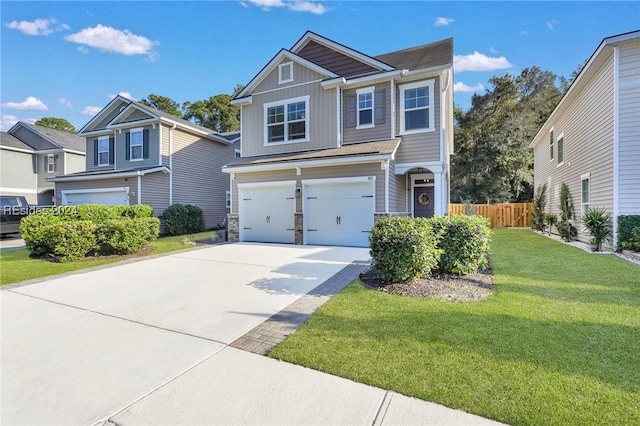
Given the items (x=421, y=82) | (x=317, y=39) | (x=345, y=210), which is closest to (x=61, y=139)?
(x=317, y=39)

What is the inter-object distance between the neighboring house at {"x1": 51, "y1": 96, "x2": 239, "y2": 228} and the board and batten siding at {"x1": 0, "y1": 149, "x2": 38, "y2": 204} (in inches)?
305

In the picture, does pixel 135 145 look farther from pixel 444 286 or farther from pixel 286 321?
pixel 444 286

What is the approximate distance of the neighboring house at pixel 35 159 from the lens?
21.9 m

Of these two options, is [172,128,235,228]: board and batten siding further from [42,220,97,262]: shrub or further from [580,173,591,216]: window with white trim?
[580,173,591,216]: window with white trim

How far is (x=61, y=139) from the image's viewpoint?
23734 millimetres

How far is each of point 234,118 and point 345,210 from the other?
29395mm

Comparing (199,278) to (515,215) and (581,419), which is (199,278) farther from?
(515,215)

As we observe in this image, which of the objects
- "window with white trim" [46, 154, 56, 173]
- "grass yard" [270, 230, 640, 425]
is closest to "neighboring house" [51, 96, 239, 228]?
"window with white trim" [46, 154, 56, 173]

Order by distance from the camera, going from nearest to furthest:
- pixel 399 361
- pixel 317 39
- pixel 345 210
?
pixel 399 361
pixel 345 210
pixel 317 39

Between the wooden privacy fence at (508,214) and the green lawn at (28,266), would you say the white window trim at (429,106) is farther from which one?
the wooden privacy fence at (508,214)

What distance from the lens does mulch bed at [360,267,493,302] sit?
4969 millimetres

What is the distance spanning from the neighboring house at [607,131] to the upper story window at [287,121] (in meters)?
9.67

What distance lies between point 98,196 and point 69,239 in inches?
381

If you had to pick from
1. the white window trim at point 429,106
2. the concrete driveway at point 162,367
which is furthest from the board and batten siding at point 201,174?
the white window trim at point 429,106
